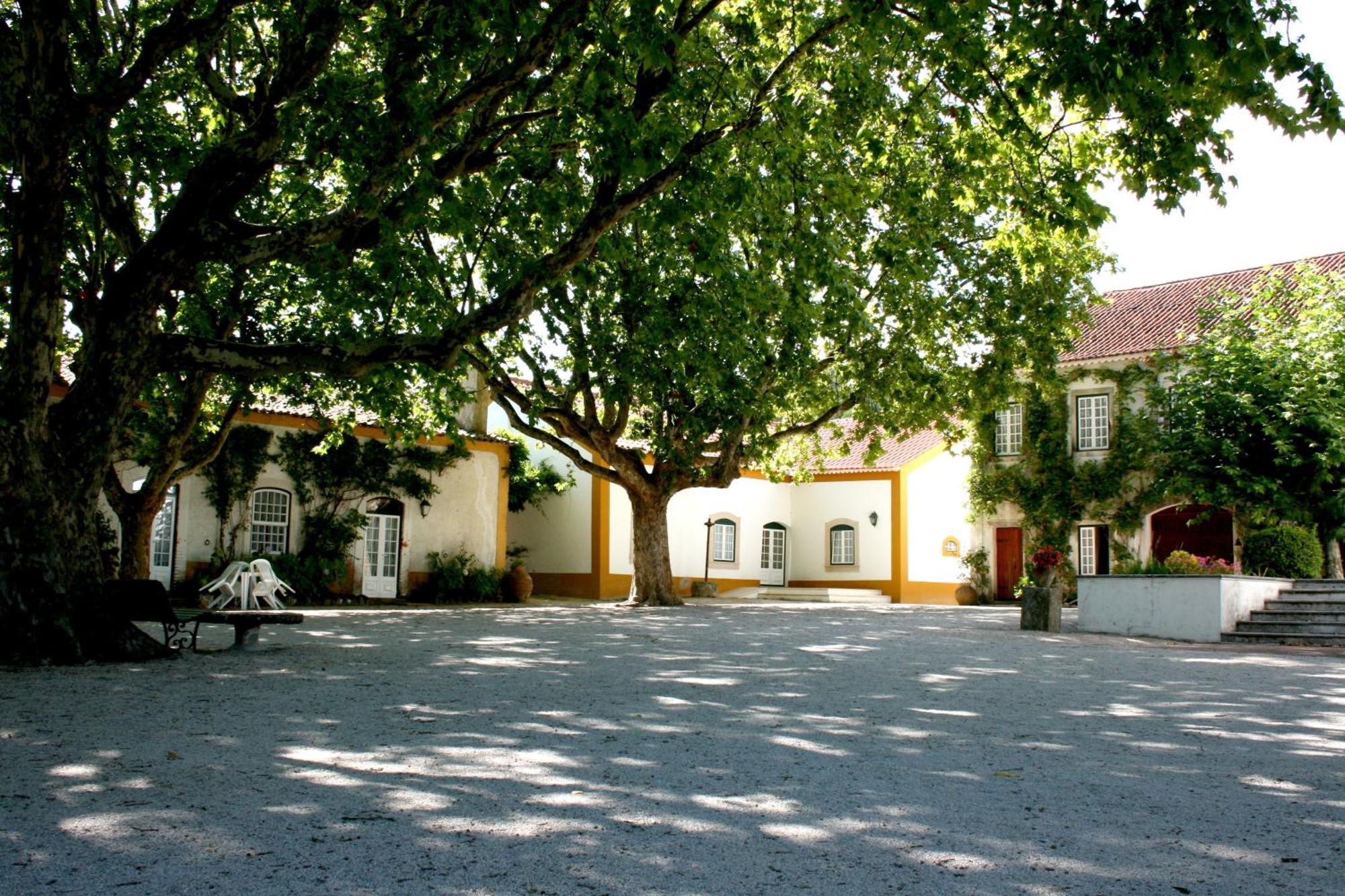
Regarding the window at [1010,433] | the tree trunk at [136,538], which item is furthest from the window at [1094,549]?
the tree trunk at [136,538]

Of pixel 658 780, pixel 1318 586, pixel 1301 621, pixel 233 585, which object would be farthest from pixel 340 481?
pixel 658 780

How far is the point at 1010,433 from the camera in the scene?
2888cm

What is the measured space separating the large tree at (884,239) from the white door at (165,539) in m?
6.56

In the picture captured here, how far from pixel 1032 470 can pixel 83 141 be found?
23.2 m

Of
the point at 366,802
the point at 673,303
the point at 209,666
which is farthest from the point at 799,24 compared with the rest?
the point at 366,802

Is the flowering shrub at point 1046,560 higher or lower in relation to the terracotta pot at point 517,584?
higher

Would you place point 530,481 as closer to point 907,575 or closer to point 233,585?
point 907,575

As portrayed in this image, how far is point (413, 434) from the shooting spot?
64.6 feet

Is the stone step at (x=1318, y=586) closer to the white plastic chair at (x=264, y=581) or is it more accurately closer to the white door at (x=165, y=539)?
the white plastic chair at (x=264, y=581)

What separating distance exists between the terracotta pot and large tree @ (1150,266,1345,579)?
47.1 ft

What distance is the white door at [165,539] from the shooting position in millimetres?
20031

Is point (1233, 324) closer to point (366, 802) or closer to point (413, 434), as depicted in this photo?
point (413, 434)

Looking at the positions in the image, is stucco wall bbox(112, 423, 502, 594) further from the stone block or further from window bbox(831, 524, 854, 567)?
the stone block

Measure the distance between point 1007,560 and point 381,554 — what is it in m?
16.4
